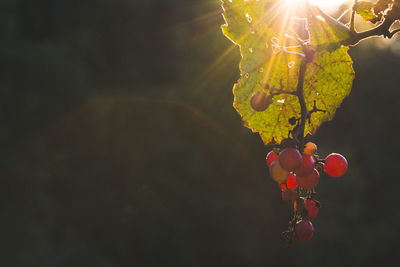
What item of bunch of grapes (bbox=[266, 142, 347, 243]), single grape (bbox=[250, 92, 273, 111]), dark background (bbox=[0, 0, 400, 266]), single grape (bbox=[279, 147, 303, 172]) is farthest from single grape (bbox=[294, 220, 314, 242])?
dark background (bbox=[0, 0, 400, 266])

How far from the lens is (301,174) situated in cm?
86

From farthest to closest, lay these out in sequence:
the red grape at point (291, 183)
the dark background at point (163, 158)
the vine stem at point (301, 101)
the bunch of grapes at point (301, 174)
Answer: the dark background at point (163, 158)
the red grape at point (291, 183)
the bunch of grapes at point (301, 174)
the vine stem at point (301, 101)

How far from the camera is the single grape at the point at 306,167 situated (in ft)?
2.79

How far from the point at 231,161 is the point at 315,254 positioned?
2.55 m

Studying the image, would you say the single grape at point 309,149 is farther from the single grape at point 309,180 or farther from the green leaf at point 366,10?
the green leaf at point 366,10

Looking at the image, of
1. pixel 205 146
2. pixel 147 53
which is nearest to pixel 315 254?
pixel 205 146

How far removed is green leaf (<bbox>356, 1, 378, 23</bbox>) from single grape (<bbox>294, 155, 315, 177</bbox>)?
15.4 inches

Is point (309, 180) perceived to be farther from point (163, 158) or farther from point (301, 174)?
point (163, 158)

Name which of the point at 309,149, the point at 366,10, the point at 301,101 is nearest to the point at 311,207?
the point at 309,149

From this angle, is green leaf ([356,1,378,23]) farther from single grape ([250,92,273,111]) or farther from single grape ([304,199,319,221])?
single grape ([304,199,319,221])

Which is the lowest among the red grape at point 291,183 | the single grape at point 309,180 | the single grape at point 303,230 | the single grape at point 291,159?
the single grape at point 303,230

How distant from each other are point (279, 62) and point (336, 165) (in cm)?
32

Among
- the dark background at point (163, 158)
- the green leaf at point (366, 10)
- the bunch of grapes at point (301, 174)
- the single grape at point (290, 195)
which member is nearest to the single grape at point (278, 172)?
the bunch of grapes at point (301, 174)

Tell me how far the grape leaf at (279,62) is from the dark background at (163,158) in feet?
21.7
